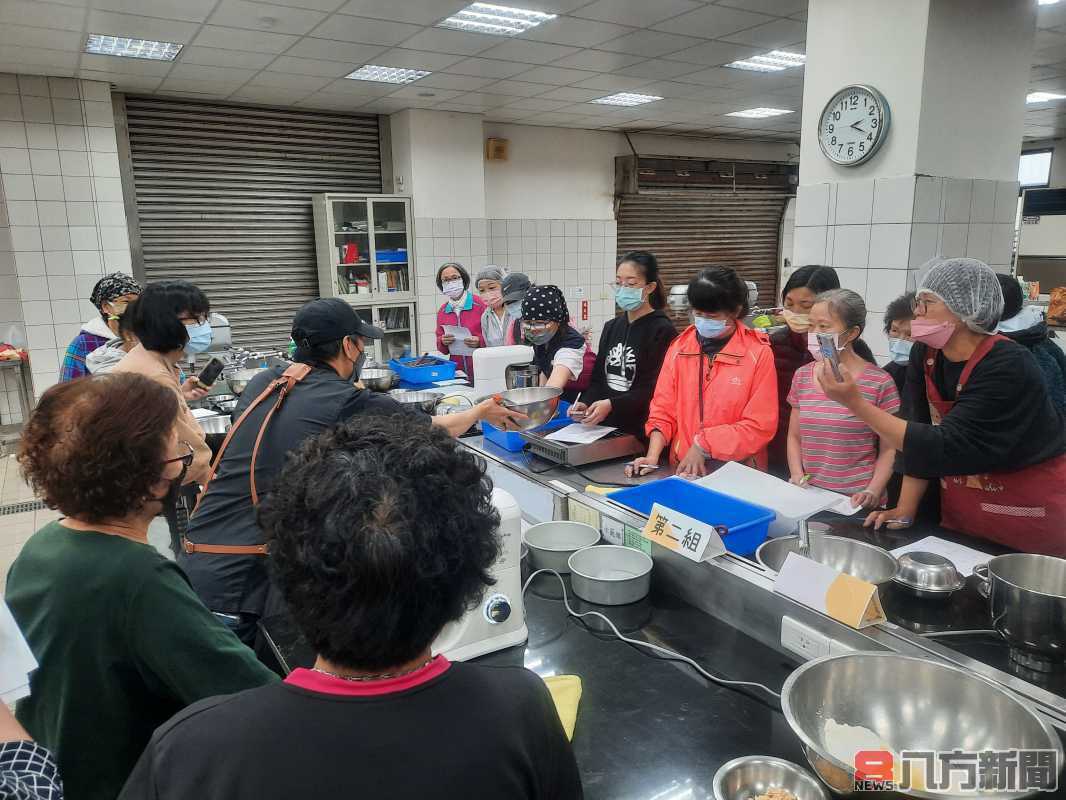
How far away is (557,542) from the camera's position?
6.10 feet

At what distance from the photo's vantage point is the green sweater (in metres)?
1.06

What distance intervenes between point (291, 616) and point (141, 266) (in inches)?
249

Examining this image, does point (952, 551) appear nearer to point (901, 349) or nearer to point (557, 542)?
point (557, 542)

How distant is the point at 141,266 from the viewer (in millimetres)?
6047

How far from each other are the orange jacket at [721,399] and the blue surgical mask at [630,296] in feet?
1.00

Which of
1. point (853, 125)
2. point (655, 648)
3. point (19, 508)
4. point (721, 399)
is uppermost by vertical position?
point (853, 125)

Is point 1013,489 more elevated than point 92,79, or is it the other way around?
point 92,79

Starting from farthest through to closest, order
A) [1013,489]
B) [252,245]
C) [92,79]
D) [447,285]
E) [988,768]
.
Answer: [252,245]
[92,79]
[447,285]
[1013,489]
[988,768]

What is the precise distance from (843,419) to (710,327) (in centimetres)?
54

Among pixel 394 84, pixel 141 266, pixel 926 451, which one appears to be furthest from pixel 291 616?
pixel 141 266

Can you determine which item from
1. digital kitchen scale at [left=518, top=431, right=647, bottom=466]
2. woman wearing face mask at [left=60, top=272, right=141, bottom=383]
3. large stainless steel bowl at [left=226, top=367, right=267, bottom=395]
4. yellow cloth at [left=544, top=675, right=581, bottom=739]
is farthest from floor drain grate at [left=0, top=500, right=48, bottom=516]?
yellow cloth at [left=544, top=675, right=581, bottom=739]

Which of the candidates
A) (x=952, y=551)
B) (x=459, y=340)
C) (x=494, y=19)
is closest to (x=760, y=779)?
(x=952, y=551)

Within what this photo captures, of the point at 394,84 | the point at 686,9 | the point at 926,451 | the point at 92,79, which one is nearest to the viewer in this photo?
the point at 926,451

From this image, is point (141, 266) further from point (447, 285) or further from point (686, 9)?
point (686, 9)
